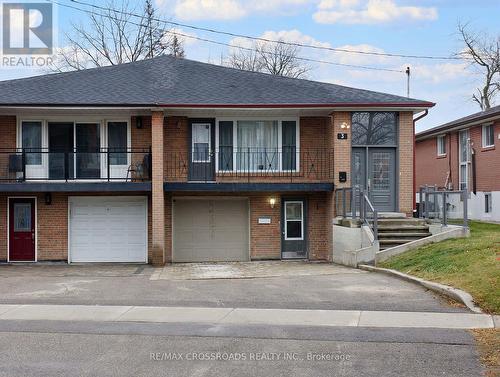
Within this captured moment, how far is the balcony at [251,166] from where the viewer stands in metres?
19.4

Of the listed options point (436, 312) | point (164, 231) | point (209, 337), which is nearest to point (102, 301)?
point (209, 337)

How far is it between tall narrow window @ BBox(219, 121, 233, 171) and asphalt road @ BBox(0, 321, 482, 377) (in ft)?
35.2

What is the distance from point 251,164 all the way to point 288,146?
1.36m

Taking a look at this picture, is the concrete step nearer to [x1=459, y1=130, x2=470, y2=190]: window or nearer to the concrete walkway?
the concrete walkway

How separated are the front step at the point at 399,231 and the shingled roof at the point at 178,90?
3613 mm

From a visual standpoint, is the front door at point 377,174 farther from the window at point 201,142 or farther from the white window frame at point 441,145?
the white window frame at point 441,145

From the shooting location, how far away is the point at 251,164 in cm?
1958

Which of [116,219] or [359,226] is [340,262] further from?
[116,219]

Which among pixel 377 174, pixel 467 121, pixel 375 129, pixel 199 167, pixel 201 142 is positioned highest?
pixel 467 121

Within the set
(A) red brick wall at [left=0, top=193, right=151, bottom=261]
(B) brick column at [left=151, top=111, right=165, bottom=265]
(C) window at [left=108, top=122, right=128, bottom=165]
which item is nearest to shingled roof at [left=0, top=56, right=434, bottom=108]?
(B) brick column at [left=151, top=111, right=165, bottom=265]

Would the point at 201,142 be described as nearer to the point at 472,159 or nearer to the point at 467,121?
the point at 467,121

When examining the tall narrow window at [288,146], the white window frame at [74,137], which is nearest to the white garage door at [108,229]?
the white window frame at [74,137]

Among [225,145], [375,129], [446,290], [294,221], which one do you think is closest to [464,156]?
[375,129]

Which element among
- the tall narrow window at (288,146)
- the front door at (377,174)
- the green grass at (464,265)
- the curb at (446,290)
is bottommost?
the curb at (446,290)
